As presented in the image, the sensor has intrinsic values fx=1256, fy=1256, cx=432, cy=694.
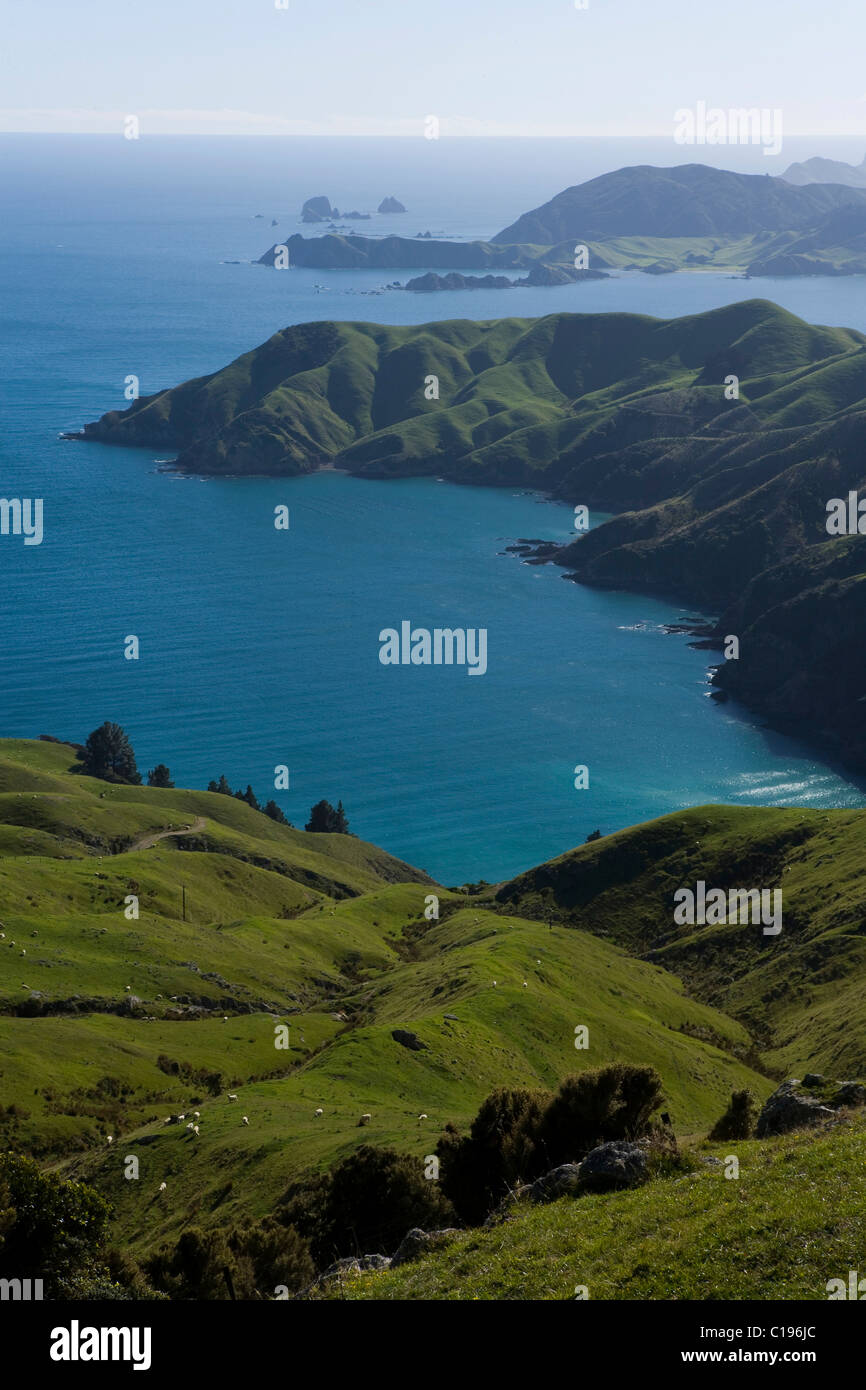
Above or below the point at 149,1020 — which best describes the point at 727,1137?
above

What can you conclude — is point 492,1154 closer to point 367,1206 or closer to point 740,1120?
point 367,1206

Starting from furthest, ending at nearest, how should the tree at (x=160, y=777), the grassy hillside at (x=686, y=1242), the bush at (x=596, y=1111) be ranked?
the tree at (x=160, y=777), the bush at (x=596, y=1111), the grassy hillside at (x=686, y=1242)

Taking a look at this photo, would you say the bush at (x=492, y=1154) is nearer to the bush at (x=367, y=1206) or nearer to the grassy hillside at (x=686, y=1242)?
the bush at (x=367, y=1206)

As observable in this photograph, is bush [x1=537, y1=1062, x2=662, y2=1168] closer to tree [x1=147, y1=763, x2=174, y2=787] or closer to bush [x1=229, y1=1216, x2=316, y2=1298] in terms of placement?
bush [x1=229, y1=1216, x2=316, y2=1298]

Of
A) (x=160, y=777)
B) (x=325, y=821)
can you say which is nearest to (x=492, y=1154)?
(x=325, y=821)

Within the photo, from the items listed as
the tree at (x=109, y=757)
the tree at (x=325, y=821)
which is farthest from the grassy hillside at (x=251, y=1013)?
the tree at (x=325, y=821)
